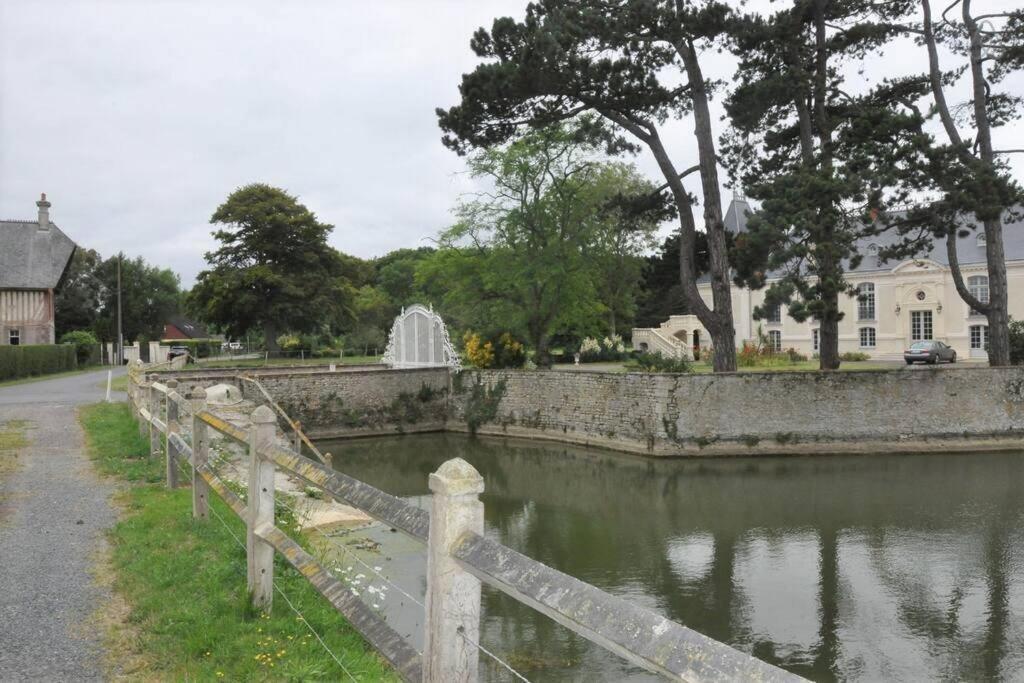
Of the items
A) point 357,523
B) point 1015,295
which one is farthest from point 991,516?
point 1015,295

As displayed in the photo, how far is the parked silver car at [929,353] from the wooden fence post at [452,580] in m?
34.2

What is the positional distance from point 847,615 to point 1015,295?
31.7 meters

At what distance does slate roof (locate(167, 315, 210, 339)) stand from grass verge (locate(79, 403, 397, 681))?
71.9 metres

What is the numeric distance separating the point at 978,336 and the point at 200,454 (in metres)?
36.7

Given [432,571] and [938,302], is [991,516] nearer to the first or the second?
[432,571]

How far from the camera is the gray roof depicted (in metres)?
37.7

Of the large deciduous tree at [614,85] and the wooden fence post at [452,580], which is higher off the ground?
the large deciduous tree at [614,85]

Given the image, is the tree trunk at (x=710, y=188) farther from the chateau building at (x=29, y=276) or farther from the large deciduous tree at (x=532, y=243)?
the chateau building at (x=29, y=276)

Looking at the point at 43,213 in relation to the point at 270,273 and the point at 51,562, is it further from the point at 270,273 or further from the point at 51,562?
the point at 51,562

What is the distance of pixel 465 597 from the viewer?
2.13m

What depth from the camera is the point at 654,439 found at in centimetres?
1961

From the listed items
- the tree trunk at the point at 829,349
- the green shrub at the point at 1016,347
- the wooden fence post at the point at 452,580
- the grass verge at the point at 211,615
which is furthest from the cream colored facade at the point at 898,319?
the wooden fence post at the point at 452,580

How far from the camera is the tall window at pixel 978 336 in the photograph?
34.8 m

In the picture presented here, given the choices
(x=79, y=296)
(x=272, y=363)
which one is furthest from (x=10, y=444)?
(x=79, y=296)
